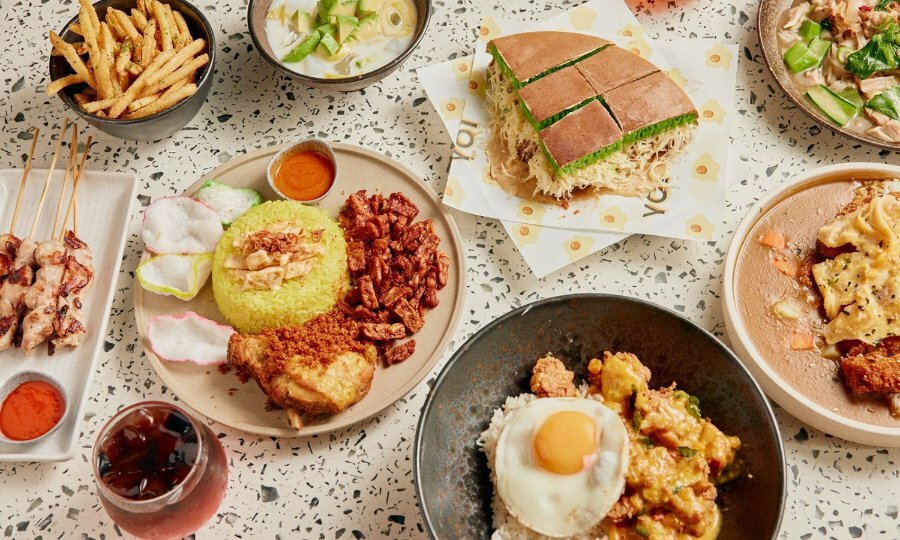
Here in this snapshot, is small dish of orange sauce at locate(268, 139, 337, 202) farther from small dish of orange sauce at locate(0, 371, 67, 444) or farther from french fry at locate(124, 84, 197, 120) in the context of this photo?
small dish of orange sauce at locate(0, 371, 67, 444)

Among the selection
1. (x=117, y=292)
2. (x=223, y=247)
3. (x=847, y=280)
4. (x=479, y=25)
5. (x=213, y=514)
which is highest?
(x=479, y=25)

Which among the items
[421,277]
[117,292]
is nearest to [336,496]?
[421,277]

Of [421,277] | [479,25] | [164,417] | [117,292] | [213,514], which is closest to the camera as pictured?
[164,417]

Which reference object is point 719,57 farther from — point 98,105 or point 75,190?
point 75,190

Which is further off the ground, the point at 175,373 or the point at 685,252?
the point at 685,252

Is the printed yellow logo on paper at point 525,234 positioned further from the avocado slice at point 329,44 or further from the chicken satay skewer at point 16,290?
the chicken satay skewer at point 16,290

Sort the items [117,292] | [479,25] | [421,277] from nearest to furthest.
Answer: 1. [421,277]
2. [117,292]
3. [479,25]

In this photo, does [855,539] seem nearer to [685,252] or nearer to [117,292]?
[685,252]

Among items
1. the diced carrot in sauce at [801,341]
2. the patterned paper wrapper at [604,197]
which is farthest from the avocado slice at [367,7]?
the diced carrot in sauce at [801,341]
